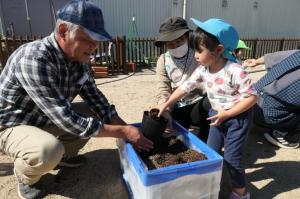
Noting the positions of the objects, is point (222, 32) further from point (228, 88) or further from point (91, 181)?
point (91, 181)

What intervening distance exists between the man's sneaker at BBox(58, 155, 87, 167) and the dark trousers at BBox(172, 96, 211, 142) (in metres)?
1.11

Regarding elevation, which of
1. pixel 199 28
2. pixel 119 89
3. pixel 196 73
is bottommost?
pixel 119 89

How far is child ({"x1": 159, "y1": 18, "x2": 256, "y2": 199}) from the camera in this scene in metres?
2.19

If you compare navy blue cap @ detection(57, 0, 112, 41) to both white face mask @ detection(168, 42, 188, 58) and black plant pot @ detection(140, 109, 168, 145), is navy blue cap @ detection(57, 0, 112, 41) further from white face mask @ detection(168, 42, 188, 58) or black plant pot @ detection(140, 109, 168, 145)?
white face mask @ detection(168, 42, 188, 58)

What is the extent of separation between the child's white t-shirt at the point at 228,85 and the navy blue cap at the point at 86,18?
3.01 feet

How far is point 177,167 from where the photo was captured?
1873 mm

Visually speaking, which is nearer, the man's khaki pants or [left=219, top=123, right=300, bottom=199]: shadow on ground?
the man's khaki pants

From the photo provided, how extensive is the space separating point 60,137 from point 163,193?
128 cm

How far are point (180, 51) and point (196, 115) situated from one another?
0.73 metres

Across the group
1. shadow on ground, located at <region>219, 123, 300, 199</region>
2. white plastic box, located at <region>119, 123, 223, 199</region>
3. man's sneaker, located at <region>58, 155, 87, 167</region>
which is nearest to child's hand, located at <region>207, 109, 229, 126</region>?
white plastic box, located at <region>119, 123, 223, 199</region>

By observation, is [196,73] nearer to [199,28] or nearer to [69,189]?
[199,28]

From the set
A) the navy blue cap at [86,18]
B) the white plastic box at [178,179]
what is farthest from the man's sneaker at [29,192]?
the navy blue cap at [86,18]

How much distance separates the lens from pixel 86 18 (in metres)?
1.96

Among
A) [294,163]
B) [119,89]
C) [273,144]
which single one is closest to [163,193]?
[294,163]
